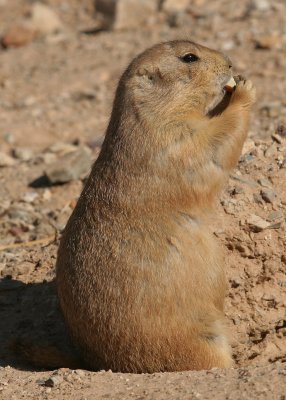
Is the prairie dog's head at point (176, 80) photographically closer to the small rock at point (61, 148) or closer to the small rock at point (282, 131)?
the small rock at point (282, 131)

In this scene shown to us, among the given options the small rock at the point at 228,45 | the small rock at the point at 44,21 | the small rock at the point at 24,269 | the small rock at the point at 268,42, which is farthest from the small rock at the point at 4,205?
the small rock at the point at 44,21

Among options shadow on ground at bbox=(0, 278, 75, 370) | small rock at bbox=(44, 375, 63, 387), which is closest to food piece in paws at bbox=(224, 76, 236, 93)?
shadow on ground at bbox=(0, 278, 75, 370)

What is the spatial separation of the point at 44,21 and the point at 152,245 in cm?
1000

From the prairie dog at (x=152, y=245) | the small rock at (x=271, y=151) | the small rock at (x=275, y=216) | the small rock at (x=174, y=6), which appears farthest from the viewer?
the small rock at (x=174, y=6)

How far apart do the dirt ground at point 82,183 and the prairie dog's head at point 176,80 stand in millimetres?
872

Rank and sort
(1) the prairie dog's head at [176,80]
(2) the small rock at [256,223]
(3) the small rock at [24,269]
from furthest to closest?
1. (3) the small rock at [24,269]
2. (2) the small rock at [256,223]
3. (1) the prairie dog's head at [176,80]

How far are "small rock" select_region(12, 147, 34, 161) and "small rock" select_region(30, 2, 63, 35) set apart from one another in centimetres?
472

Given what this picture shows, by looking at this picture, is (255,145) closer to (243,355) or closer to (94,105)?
(243,355)

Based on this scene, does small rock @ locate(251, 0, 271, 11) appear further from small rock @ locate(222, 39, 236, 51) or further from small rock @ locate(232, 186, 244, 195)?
small rock @ locate(232, 186, 244, 195)

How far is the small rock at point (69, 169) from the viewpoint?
8.84 m

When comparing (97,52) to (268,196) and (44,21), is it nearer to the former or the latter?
(44,21)

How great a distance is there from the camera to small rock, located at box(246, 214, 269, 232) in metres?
6.23

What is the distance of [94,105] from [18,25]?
3901 millimetres

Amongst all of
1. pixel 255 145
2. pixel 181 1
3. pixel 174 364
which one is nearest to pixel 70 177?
pixel 255 145
